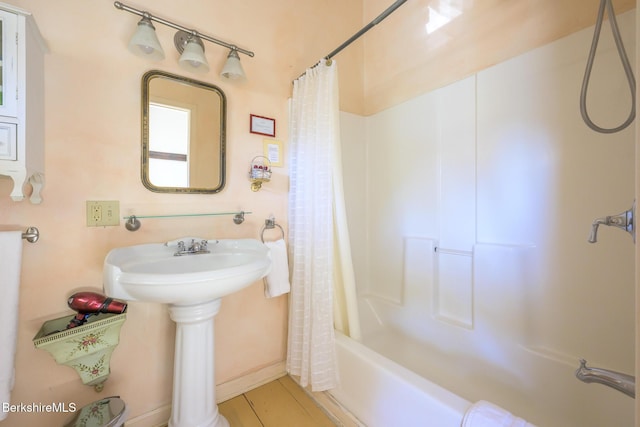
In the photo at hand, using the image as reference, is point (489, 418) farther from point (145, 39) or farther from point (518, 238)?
point (145, 39)

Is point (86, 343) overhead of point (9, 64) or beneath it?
beneath

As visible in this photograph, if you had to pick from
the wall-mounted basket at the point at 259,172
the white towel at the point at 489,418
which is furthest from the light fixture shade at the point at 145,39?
the white towel at the point at 489,418

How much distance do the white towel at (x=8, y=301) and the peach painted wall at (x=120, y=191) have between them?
137 mm

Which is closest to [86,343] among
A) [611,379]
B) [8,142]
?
[8,142]

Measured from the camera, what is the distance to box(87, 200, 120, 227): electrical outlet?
1.11 metres

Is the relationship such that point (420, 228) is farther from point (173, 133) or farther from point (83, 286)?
point (83, 286)

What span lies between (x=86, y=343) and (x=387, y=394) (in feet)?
4.17

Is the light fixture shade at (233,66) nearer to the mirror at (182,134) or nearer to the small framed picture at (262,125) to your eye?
the mirror at (182,134)

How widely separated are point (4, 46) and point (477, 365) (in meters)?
2.50

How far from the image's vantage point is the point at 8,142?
819mm

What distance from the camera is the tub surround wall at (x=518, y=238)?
1.08 m

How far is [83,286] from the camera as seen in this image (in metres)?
1.11

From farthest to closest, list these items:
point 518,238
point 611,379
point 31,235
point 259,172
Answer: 1. point 259,172
2. point 518,238
3. point 31,235
4. point 611,379

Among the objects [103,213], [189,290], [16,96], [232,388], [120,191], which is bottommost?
[232,388]
